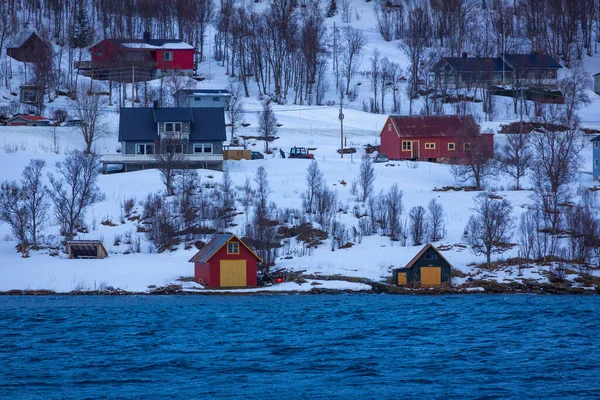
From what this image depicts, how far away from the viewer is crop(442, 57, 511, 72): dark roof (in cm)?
9325

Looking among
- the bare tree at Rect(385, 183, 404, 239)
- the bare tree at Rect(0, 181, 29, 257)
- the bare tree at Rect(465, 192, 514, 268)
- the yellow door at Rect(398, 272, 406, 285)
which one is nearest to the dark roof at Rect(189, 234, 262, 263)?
the yellow door at Rect(398, 272, 406, 285)

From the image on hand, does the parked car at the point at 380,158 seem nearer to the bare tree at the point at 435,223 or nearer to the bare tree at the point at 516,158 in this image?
the bare tree at the point at 516,158

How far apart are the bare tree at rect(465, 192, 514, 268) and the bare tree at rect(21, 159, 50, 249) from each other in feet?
74.0

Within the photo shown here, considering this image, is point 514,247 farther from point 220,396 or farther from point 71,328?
point 220,396

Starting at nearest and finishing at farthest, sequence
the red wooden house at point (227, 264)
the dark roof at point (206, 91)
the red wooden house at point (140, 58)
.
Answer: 1. the red wooden house at point (227, 264)
2. the dark roof at point (206, 91)
3. the red wooden house at point (140, 58)

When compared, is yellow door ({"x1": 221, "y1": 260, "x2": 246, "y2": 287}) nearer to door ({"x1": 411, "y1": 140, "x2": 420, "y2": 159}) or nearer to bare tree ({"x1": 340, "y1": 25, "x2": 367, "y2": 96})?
door ({"x1": 411, "y1": 140, "x2": 420, "y2": 159})

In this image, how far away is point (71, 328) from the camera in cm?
3228

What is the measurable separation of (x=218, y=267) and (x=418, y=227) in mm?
12019

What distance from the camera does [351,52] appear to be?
9831 cm

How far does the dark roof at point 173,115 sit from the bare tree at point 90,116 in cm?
515

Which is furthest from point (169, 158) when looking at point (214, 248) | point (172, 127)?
point (214, 248)

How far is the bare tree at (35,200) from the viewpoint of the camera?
49.5 meters

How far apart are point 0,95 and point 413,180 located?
41345mm

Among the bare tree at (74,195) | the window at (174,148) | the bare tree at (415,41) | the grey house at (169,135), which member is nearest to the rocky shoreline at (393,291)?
Result: the bare tree at (74,195)
